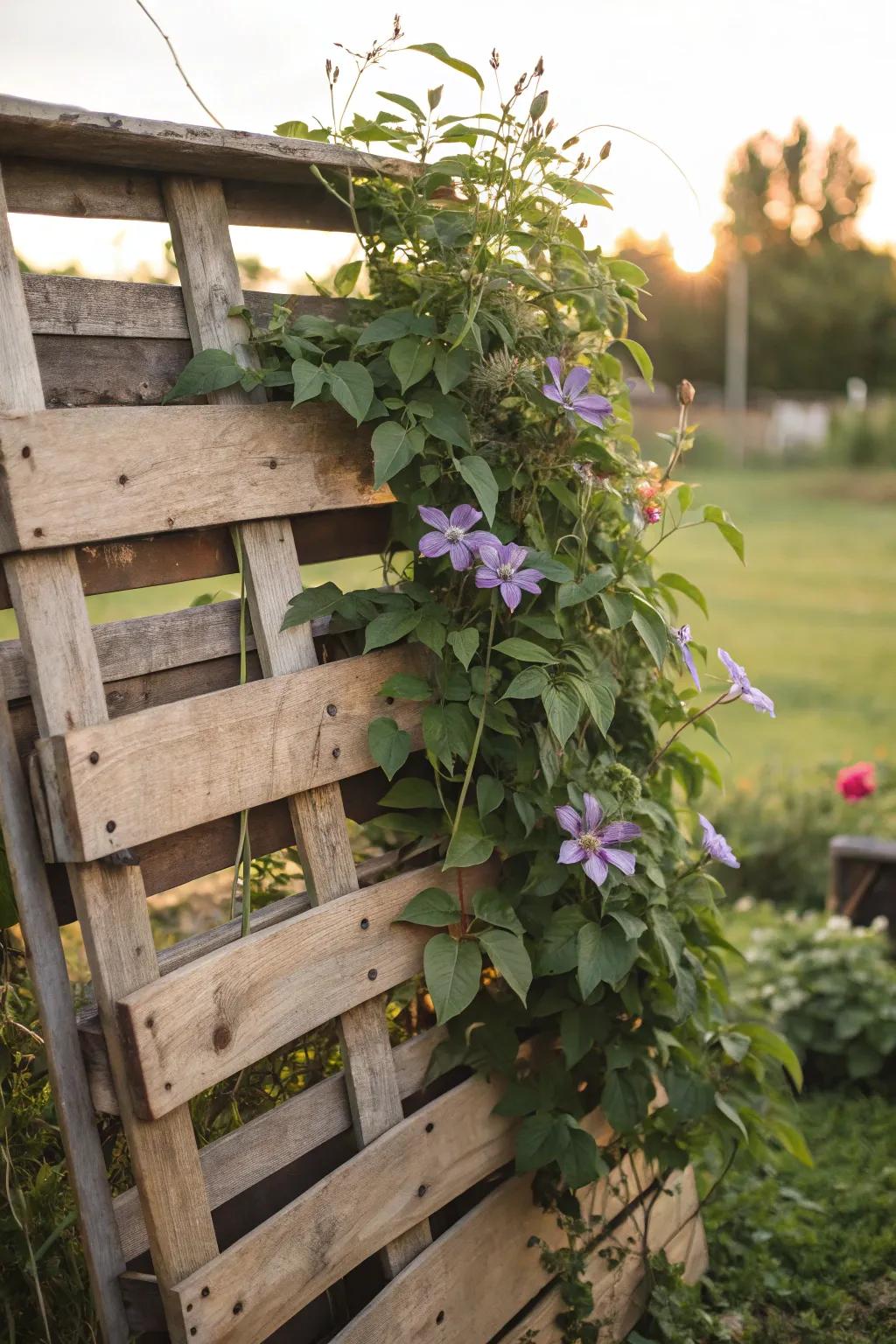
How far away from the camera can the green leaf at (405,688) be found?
1.66 m

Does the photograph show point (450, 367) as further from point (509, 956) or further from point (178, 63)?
point (509, 956)

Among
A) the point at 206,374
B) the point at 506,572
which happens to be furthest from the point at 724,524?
the point at 206,374

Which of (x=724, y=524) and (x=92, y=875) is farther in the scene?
(x=724, y=524)

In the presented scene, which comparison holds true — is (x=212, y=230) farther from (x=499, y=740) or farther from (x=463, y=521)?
(x=499, y=740)

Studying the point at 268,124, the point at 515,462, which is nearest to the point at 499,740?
the point at 515,462

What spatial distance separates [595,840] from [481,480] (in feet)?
1.83

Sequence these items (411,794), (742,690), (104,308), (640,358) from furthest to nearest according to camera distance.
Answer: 1. (742,690)
2. (640,358)
3. (411,794)
4. (104,308)

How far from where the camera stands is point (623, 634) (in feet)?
6.36

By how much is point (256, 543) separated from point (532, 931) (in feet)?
2.46

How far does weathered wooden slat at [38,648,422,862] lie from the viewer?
4.30ft

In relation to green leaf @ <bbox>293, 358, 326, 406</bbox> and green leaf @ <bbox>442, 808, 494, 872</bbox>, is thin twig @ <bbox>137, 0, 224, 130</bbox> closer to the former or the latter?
green leaf @ <bbox>293, 358, 326, 406</bbox>

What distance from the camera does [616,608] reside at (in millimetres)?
1749

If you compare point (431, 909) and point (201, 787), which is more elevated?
point (201, 787)

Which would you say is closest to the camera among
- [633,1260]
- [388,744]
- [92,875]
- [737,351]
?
[92,875]
